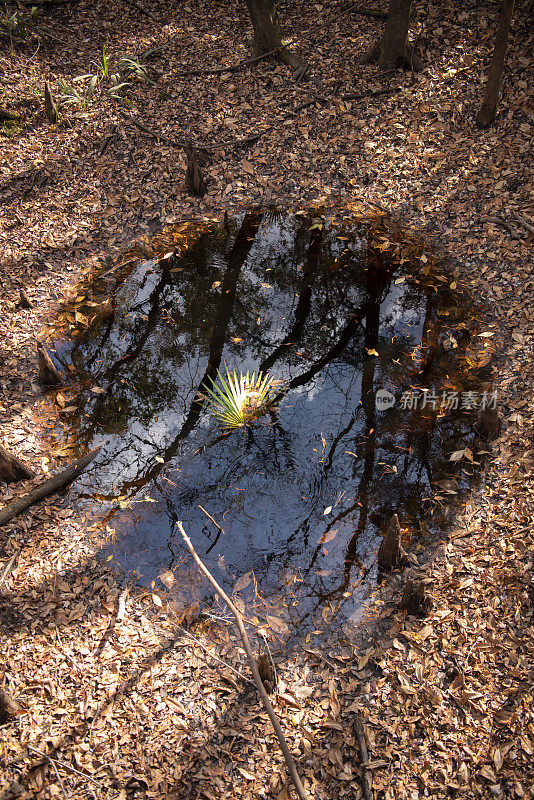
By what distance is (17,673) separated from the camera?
11.6 ft

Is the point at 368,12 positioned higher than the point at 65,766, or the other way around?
the point at 368,12

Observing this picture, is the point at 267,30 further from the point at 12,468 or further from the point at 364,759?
the point at 364,759

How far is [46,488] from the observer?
14.6 feet

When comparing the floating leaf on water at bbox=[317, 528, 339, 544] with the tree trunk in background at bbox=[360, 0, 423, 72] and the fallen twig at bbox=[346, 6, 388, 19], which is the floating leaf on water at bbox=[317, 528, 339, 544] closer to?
the tree trunk in background at bbox=[360, 0, 423, 72]

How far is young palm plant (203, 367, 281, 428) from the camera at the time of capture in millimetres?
4867

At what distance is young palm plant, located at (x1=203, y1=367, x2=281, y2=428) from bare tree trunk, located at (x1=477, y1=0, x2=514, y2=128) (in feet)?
14.6

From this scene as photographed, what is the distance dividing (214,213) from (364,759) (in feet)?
19.9

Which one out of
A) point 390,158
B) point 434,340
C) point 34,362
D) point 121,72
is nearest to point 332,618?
point 434,340

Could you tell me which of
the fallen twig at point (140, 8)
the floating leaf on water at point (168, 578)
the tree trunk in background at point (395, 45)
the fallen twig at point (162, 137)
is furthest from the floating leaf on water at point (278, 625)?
the fallen twig at point (140, 8)

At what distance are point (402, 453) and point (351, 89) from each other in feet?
18.6

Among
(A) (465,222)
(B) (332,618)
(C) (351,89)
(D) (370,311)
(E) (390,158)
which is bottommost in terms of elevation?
(B) (332,618)

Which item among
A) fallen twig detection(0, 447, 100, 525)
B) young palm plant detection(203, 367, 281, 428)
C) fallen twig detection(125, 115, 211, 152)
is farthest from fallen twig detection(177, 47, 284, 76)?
fallen twig detection(0, 447, 100, 525)

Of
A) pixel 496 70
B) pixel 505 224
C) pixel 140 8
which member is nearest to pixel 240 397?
pixel 505 224

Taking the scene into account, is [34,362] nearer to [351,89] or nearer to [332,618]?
[332,618]
